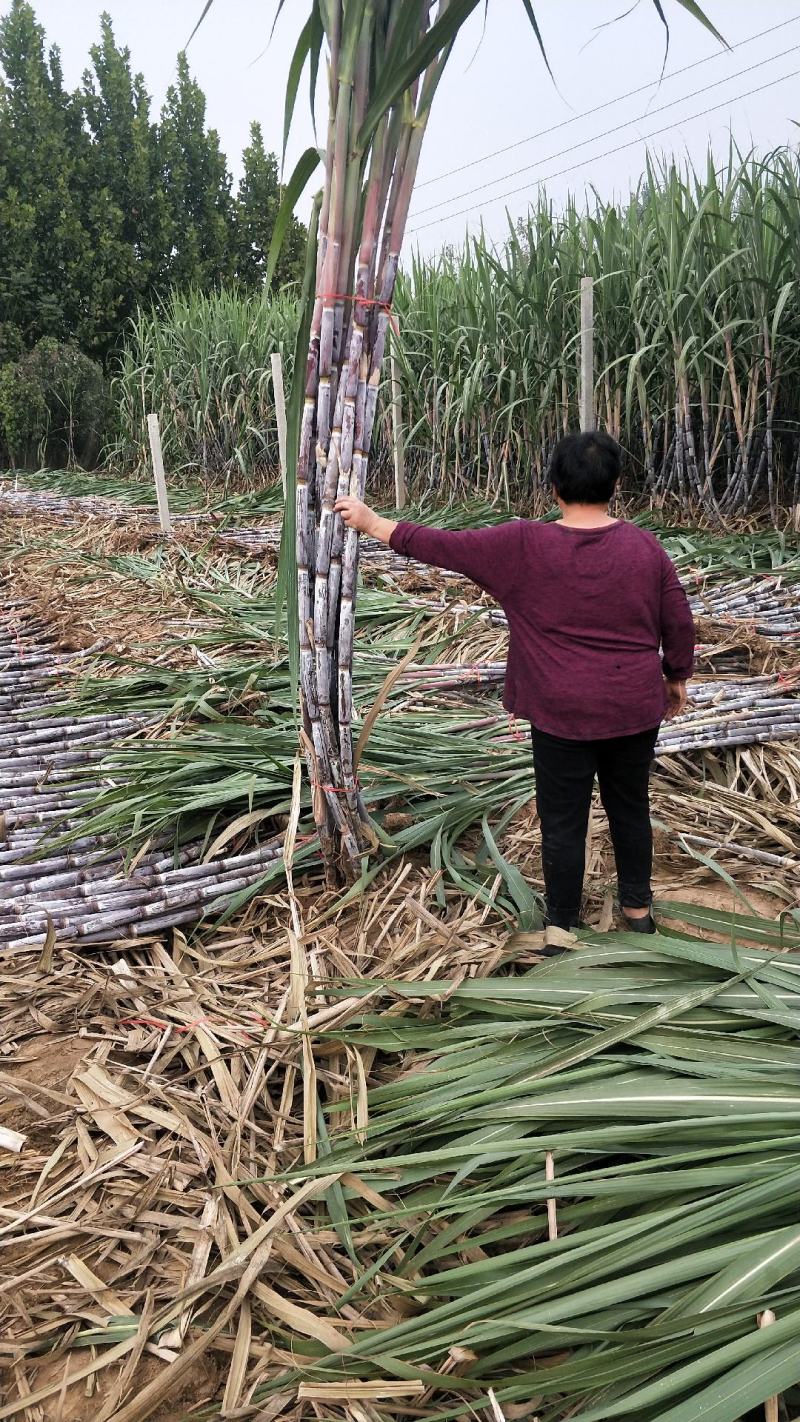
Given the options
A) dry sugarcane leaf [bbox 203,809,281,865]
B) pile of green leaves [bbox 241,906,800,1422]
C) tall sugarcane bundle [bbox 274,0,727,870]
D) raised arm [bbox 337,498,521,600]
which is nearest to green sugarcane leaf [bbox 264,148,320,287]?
tall sugarcane bundle [bbox 274,0,727,870]

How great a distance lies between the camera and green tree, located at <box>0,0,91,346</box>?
1617 cm

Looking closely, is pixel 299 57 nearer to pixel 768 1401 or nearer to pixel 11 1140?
pixel 11 1140

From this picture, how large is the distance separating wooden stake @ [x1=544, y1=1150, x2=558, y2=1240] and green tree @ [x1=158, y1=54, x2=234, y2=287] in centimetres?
1915

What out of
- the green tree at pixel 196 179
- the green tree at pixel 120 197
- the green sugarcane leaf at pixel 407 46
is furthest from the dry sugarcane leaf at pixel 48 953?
the green tree at pixel 196 179

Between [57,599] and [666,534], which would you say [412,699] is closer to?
[57,599]

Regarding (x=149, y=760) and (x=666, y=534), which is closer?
(x=149, y=760)

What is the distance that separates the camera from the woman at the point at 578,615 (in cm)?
192

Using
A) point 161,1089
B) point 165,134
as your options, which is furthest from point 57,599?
point 165,134

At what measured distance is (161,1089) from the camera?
69.7 inches

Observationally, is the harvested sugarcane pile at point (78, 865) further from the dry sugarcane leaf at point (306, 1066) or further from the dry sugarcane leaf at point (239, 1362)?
the dry sugarcane leaf at point (239, 1362)

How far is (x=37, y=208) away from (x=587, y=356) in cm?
1443

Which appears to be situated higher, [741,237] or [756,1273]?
[741,237]

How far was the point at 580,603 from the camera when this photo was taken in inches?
75.8

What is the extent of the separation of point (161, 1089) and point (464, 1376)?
2.42ft
